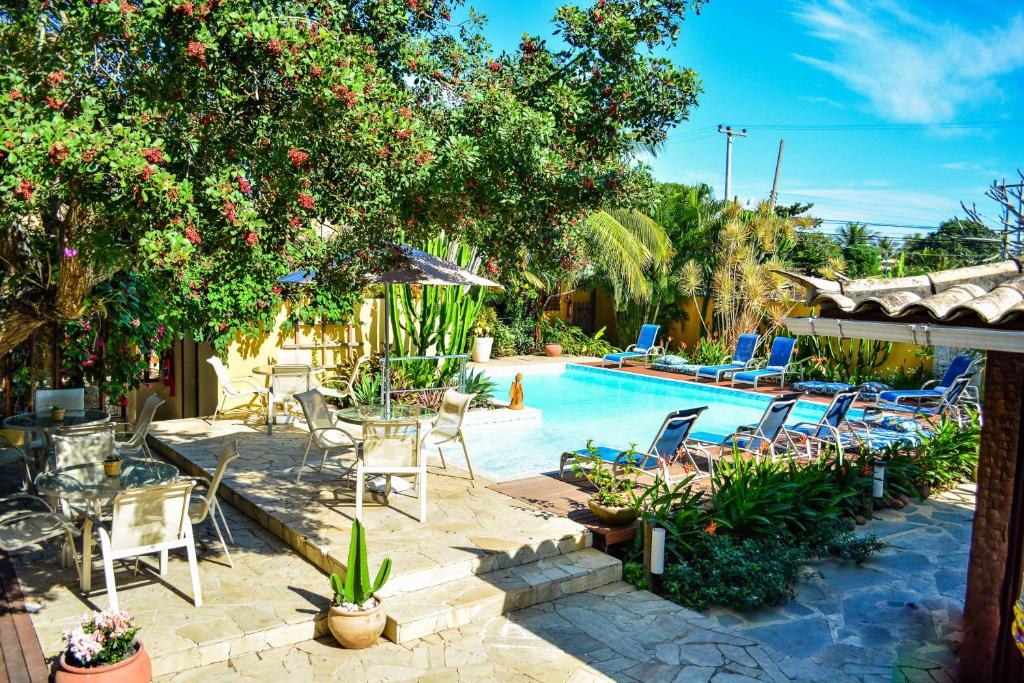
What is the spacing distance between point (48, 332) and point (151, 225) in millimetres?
6211

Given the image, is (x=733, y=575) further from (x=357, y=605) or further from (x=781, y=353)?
(x=781, y=353)

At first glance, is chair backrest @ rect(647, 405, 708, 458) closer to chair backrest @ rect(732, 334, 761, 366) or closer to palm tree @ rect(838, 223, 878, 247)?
chair backrest @ rect(732, 334, 761, 366)

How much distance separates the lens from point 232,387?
37.7ft

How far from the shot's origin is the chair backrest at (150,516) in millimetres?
5102

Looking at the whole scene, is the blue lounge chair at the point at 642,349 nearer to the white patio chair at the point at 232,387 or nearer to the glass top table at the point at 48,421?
the white patio chair at the point at 232,387

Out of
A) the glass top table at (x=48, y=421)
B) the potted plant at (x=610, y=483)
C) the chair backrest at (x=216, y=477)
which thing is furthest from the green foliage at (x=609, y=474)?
the glass top table at (x=48, y=421)

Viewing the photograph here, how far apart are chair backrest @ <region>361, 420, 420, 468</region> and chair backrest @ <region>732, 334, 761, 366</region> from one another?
12.0 m

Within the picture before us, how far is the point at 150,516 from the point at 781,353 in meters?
14.2

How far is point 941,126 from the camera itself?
3762 cm

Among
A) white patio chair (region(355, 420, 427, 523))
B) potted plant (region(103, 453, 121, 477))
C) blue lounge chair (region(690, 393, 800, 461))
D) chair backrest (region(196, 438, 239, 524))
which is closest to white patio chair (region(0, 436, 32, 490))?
potted plant (region(103, 453, 121, 477))

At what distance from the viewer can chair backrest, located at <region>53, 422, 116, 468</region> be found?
6.48 m

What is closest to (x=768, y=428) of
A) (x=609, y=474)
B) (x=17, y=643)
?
(x=609, y=474)

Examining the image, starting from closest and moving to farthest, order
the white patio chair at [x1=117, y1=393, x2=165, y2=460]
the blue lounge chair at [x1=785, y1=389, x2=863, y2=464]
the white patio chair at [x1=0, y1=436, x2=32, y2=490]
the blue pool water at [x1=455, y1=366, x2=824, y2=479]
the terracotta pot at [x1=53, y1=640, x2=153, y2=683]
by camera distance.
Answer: the terracotta pot at [x1=53, y1=640, x2=153, y2=683]
the white patio chair at [x1=0, y1=436, x2=32, y2=490]
the white patio chair at [x1=117, y1=393, x2=165, y2=460]
the blue lounge chair at [x1=785, y1=389, x2=863, y2=464]
the blue pool water at [x1=455, y1=366, x2=824, y2=479]

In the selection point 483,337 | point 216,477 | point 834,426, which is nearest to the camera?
point 216,477
